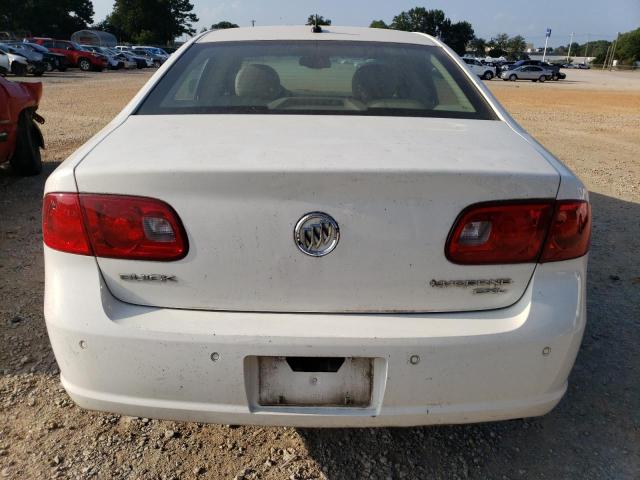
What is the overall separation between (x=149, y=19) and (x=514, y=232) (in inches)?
3120

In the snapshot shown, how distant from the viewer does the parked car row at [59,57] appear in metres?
24.8

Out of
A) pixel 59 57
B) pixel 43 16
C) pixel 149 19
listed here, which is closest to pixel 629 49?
pixel 149 19

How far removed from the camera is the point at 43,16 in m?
63.6

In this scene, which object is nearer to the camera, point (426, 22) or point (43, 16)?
point (43, 16)

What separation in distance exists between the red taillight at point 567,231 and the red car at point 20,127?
5.41 meters

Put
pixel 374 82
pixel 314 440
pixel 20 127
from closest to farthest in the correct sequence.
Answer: pixel 314 440 → pixel 374 82 → pixel 20 127

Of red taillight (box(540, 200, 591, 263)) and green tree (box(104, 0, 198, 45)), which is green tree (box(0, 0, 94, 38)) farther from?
red taillight (box(540, 200, 591, 263))

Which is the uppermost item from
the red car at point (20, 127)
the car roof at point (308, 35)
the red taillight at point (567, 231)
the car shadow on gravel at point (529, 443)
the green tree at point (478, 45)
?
→ the car roof at point (308, 35)

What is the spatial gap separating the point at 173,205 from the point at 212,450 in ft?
3.66

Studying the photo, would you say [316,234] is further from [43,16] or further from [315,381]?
[43,16]

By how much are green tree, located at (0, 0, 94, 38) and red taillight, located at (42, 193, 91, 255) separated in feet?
224

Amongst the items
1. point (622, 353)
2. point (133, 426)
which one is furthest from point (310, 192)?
point (622, 353)

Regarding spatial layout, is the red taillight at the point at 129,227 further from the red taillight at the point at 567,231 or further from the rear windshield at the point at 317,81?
the red taillight at the point at 567,231

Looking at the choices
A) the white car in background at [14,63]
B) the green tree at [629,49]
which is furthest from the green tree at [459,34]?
the white car in background at [14,63]
